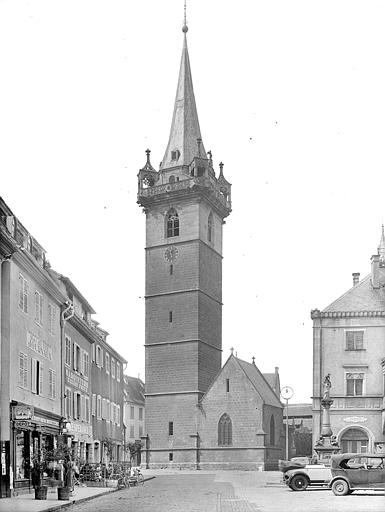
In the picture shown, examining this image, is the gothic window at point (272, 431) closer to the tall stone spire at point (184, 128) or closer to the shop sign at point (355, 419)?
the shop sign at point (355, 419)

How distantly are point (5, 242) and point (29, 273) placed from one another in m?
4.75

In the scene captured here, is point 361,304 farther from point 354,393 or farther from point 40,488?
point 40,488

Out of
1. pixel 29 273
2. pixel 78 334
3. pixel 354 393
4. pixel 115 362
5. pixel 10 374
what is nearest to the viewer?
pixel 10 374

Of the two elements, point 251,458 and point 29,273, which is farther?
point 251,458

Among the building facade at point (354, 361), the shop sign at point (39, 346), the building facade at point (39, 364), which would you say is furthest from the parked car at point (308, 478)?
the building facade at point (354, 361)

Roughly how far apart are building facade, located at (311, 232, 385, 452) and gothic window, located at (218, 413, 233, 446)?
1325cm

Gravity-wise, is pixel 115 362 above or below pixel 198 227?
below

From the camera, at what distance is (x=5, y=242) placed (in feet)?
88.9

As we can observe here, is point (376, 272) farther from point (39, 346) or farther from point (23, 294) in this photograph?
point (23, 294)

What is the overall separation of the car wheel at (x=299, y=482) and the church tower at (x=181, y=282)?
145 ft

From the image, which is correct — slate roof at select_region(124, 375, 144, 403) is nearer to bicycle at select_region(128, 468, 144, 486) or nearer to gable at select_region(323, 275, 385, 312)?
gable at select_region(323, 275, 385, 312)

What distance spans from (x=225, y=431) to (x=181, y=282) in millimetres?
14442

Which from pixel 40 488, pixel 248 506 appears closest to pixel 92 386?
pixel 40 488

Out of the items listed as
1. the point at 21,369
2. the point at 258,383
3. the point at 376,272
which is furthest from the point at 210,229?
the point at 21,369
